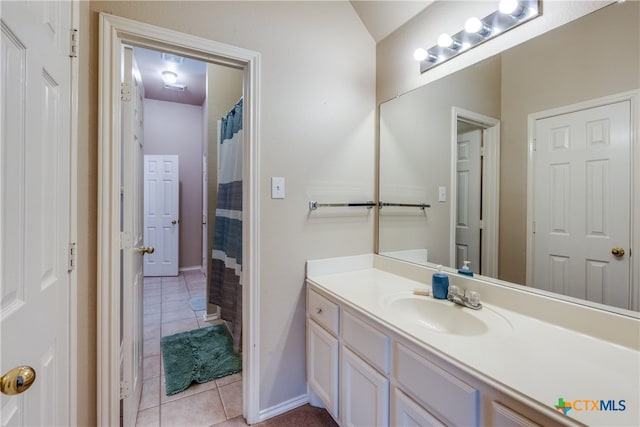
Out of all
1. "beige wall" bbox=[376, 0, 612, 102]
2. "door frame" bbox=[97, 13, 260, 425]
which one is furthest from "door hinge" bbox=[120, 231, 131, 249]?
"beige wall" bbox=[376, 0, 612, 102]

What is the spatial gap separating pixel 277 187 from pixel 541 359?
1251mm

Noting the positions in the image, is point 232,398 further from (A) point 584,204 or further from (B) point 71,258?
(A) point 584,204

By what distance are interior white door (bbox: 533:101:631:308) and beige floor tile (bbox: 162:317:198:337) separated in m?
2.64

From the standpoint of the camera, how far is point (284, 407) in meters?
1.58

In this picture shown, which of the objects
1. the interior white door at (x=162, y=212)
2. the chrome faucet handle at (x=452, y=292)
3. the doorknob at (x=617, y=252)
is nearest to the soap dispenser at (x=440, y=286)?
the chrome faucet handle at (x=452, y=292)

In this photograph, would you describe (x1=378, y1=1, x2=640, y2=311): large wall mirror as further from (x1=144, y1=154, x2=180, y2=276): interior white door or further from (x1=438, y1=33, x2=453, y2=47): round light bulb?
(x1=144, y1=154, x2=180, y2=276): interior white door

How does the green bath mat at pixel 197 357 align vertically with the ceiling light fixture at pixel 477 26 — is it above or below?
below

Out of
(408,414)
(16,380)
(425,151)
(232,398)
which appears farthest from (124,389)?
(425,151)

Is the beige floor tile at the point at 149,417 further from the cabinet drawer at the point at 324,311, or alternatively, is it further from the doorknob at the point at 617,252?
the doorknob at the point at 617,252

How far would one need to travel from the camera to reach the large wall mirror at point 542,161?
0.94 metres

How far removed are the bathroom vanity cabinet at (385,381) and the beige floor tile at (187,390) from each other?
0.69m

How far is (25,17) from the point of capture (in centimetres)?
66

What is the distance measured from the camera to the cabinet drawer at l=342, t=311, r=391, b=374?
41.2 inches

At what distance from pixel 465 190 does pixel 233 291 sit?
1723mm
